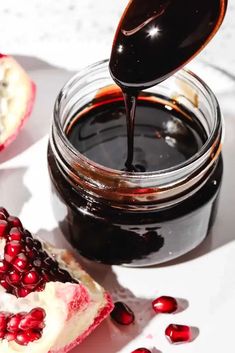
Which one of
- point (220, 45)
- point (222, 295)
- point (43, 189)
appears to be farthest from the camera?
point (220, 45)

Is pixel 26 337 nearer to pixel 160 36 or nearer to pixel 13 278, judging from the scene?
pixel 13 278

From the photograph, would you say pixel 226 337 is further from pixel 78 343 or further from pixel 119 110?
pixel 119 110

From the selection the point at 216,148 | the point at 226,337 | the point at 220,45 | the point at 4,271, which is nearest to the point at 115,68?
the point at 216,148

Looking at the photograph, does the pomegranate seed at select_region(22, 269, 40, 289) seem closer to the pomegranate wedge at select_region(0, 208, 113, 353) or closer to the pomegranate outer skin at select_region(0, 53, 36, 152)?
the pomegranate wedge at select_region(0, 208, 113, 353)

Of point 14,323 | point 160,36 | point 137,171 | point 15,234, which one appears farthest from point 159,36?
point 14,323

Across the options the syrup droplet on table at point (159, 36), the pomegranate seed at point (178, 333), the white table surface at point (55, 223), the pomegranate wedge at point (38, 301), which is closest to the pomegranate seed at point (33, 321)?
the pomegranate wedge at point (38, 301)

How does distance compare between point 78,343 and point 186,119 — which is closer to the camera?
point 78,343

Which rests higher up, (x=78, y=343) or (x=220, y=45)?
(x=220, y=45)
